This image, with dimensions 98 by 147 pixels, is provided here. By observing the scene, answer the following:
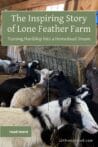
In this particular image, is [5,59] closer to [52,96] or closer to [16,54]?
[16,54]

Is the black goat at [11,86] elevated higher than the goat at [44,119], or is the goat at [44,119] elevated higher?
the black goat at [11,86]

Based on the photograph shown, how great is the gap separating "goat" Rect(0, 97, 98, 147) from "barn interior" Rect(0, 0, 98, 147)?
115 millimetres

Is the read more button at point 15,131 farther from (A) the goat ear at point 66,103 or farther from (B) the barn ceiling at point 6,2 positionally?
(B) the barn ceiling at point 6,2

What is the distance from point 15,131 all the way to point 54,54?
382 mm

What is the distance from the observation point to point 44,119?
217cm

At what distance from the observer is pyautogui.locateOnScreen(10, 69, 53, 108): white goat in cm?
218

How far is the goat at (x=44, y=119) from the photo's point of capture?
2158 mm

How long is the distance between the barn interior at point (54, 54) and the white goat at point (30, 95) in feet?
0.22

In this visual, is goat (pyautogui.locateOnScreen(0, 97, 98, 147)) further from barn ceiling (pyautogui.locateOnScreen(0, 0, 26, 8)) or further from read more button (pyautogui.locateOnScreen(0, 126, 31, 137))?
barn ceiling (pyautogui.locateOnScreen(0, 0, 26, 8))

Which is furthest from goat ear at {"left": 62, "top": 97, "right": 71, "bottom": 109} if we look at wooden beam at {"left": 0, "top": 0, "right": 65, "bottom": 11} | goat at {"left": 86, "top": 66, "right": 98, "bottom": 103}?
wooden beam at {"left": 0, "top": 0, "right": 65, "bottom": 11}

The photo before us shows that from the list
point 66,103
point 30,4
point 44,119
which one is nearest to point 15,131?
point 44,119

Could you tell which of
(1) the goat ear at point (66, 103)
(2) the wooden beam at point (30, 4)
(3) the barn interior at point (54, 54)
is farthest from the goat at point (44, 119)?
(2) the wooden beam at point (30, 4)

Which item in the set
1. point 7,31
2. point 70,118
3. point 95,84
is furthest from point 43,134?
point 7,31

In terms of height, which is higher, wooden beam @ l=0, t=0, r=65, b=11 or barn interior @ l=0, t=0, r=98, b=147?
wooden beam @ l=0, t=0, r=65, b=11
